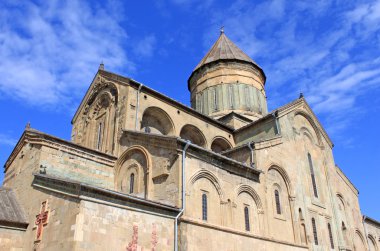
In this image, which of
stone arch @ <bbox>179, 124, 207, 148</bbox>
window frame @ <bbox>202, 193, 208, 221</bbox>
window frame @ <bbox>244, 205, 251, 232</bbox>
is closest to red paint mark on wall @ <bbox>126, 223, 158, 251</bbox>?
window frame @ <bbox>202, 193, 208, 221</bbox>

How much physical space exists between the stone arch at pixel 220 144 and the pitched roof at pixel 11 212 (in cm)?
1072

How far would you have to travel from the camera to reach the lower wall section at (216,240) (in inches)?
474

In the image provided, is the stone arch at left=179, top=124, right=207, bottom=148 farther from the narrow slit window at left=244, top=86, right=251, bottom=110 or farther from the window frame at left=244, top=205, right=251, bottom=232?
the narrow slit window at left=244, top=86, right=251, bottom=110

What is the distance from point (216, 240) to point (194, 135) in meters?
7.83

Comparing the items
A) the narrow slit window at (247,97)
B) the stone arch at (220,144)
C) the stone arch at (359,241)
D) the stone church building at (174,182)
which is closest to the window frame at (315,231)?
the stone church building at (174,182)

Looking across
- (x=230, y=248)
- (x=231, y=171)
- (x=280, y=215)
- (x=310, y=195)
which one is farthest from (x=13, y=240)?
(x=310, y=195)

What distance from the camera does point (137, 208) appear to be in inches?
432

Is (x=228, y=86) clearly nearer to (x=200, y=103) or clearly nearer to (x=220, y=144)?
(x=200, y=103)

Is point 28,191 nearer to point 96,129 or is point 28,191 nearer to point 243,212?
point 96,129

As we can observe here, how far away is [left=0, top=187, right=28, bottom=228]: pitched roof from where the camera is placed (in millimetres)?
11750

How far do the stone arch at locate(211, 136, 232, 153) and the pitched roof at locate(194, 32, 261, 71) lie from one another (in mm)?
7440

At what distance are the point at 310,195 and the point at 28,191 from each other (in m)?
13.4

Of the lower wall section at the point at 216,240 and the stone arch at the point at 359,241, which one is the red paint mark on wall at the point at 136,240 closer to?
the lower wall section at the point at 216,240

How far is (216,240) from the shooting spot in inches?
509
